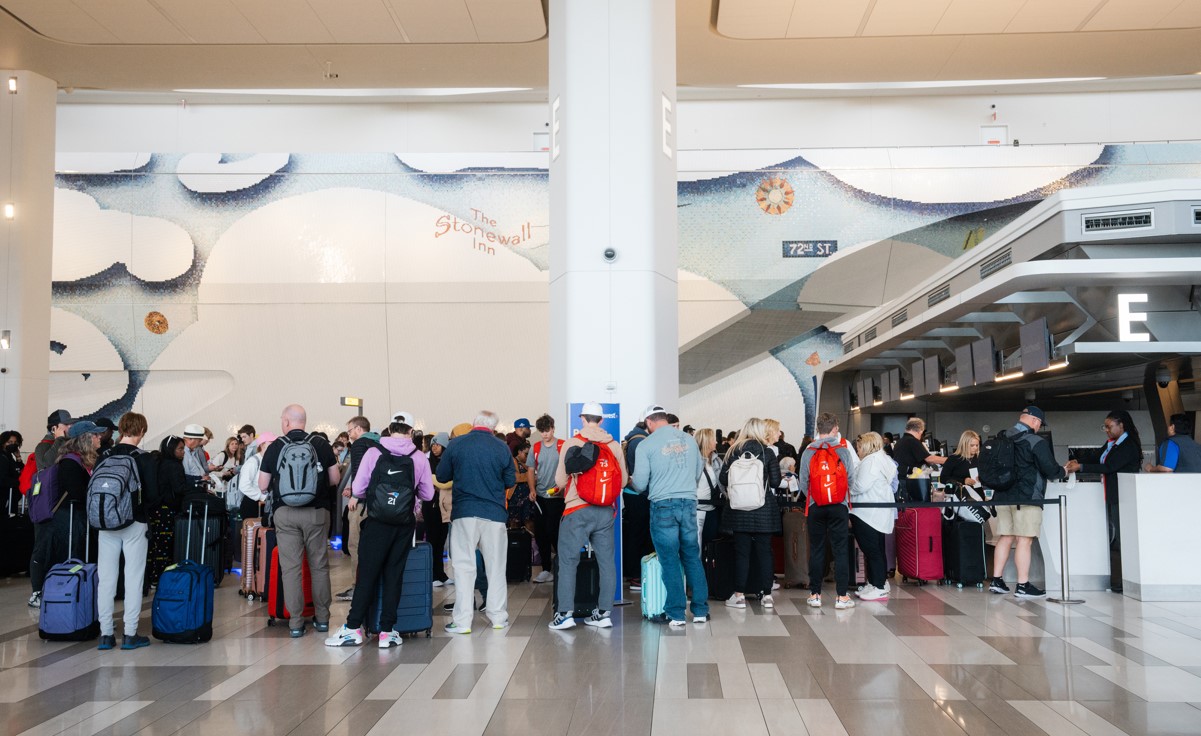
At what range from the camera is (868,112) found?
17625mm

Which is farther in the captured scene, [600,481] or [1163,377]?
[1163,377]

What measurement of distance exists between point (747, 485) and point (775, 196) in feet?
36.2

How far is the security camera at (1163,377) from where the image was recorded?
32.7ft

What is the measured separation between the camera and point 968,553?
27.2ft

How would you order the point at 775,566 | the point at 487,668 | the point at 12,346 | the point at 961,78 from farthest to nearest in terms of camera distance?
the point at 961,78 → the point at 12,346 → the point at 775,566 → the point at 487,668

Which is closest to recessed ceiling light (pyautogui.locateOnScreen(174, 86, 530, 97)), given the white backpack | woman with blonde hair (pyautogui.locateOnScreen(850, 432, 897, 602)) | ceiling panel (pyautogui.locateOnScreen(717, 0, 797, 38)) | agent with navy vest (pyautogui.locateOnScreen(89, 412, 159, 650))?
ceiling panel (pyautogui.locateOnScreen(717, 0, 797, 38))

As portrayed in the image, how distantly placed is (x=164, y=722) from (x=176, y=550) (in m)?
4.48

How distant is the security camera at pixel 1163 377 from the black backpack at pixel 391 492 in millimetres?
7926

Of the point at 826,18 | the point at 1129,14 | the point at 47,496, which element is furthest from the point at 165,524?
the point at 1129,14

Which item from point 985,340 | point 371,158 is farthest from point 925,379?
point 371,158

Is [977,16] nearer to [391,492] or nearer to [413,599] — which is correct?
[391,492]

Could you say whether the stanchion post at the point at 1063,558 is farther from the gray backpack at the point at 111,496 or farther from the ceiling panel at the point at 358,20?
the ceiling panel at the point at 358,20

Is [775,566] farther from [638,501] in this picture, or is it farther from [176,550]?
[176,550]

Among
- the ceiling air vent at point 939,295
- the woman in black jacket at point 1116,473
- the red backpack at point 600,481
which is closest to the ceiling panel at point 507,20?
the ceiling air vent at point 939,295
